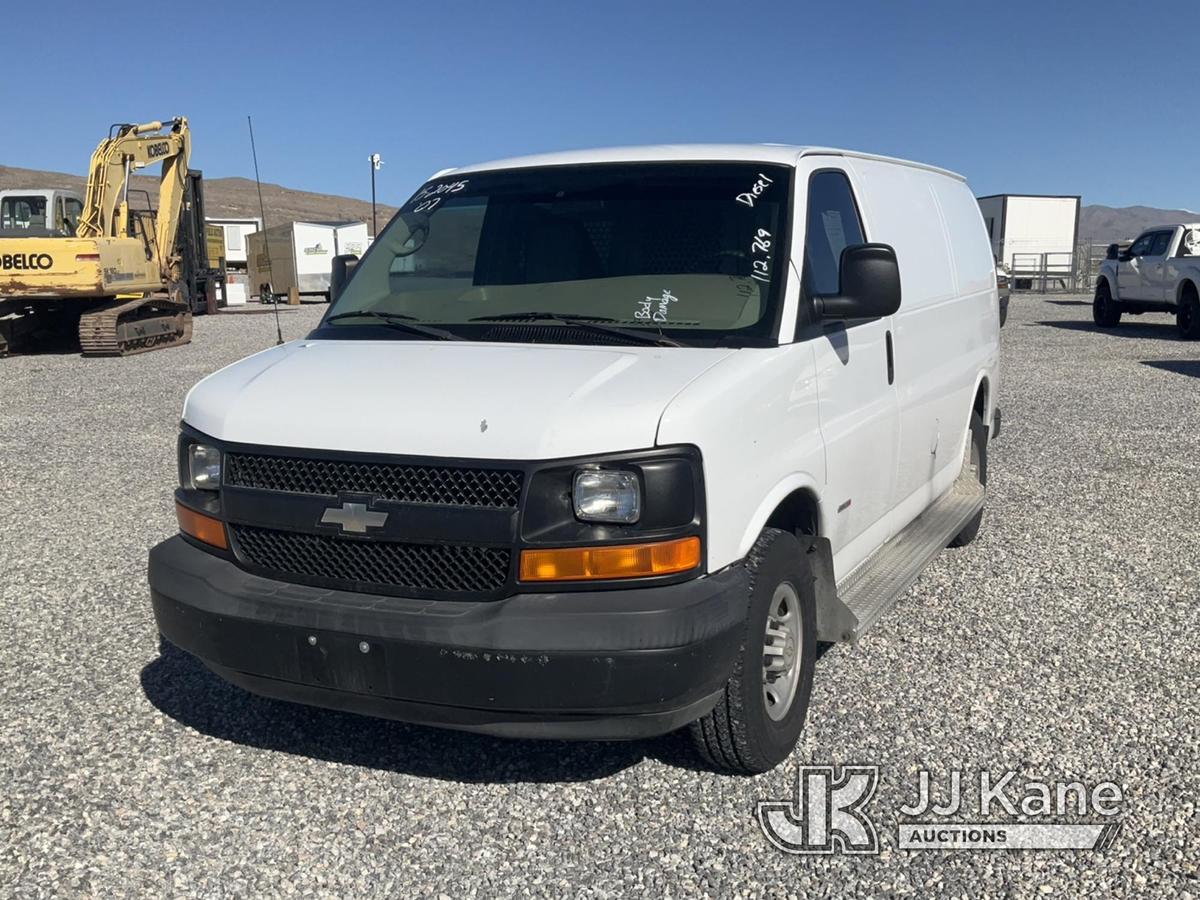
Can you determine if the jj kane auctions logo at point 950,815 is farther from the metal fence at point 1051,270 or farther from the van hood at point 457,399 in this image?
the metal fence at point 1051,270

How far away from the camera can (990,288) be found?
6926mm

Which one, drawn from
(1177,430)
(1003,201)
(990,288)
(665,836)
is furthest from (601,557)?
(1003,201)

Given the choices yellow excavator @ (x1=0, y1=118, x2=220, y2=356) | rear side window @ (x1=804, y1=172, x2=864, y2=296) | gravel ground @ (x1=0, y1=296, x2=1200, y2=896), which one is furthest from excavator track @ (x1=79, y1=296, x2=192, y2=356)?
rear side window @ (x1=804, y1=172, x2=864, y2=296)

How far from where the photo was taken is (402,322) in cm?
443

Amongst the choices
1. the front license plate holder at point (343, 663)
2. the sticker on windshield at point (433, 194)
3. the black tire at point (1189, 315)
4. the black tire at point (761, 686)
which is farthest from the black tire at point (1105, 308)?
the front license plate holder at point (343, 663)

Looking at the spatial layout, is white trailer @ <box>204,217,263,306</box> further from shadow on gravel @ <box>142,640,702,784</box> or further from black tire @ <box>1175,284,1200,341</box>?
shadow on gravel @ <box>142,640,702,784</box>

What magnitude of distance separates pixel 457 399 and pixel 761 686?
130cm

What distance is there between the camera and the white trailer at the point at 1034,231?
40.7m

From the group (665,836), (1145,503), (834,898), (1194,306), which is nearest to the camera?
(834,898)

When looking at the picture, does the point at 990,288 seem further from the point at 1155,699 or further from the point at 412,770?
the point at 412,770

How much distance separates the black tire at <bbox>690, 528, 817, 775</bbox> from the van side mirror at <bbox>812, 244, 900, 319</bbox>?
2.99ft

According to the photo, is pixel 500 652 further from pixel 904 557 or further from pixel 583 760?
pixel 904 557

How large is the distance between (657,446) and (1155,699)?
2.54m

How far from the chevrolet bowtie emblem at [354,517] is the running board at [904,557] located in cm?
179
